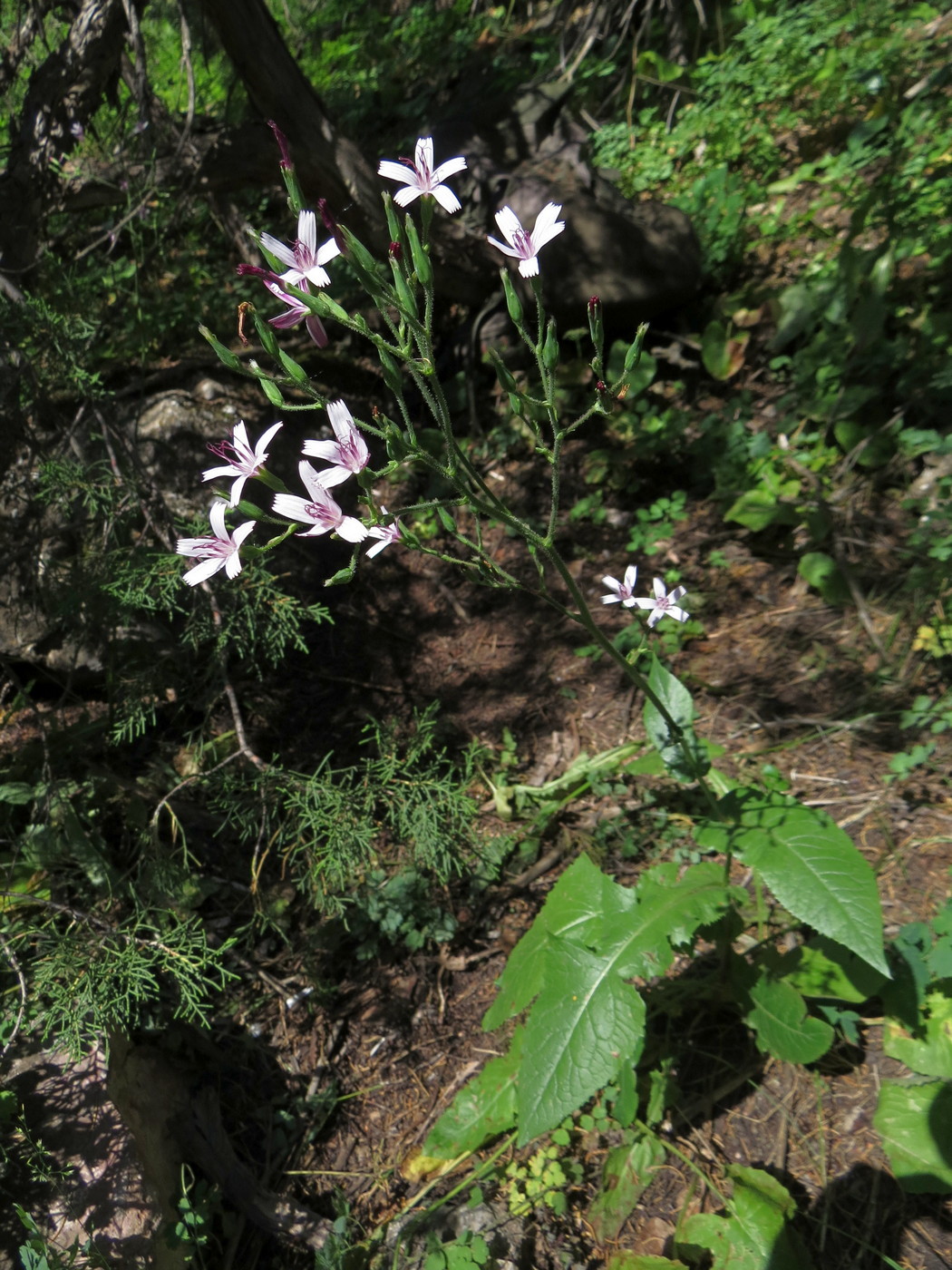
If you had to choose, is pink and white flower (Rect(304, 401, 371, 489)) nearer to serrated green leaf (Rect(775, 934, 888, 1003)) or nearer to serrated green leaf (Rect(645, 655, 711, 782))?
serrated green leaf (Rect(645, 655, 711, 782))

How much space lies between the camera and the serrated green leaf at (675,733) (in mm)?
1989

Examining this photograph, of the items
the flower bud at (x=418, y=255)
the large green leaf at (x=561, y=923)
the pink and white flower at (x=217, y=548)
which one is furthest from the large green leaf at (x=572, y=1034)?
the flower bud at (x=418, y=255)

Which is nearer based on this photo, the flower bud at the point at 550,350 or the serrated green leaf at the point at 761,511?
the flower bud at the point at 550,350

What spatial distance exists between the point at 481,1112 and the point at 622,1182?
0.41 m

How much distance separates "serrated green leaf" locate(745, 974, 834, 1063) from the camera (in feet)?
6.28

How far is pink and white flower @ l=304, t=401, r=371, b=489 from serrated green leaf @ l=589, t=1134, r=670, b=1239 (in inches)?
75.1

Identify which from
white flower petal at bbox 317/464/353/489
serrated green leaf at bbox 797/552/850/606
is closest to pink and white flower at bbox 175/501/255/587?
white flower petal at bbox 317/464/353/489

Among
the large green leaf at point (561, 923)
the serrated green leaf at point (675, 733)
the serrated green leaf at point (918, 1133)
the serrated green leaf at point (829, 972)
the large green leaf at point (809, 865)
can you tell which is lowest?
the serrated green leaf at point (918, 1133)

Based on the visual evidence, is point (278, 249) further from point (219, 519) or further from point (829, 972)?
point (829, 972)

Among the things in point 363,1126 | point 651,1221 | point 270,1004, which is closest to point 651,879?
point 651,1221

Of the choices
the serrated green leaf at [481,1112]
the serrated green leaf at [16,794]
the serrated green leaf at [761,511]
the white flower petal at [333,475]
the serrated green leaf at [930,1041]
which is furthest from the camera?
the serrated green leaf at [761,511]

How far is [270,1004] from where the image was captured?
108 inches

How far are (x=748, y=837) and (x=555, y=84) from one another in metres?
5.18

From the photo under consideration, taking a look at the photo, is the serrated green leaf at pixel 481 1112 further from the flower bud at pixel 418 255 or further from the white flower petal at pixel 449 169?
the white flower petal at pixel 449 169
